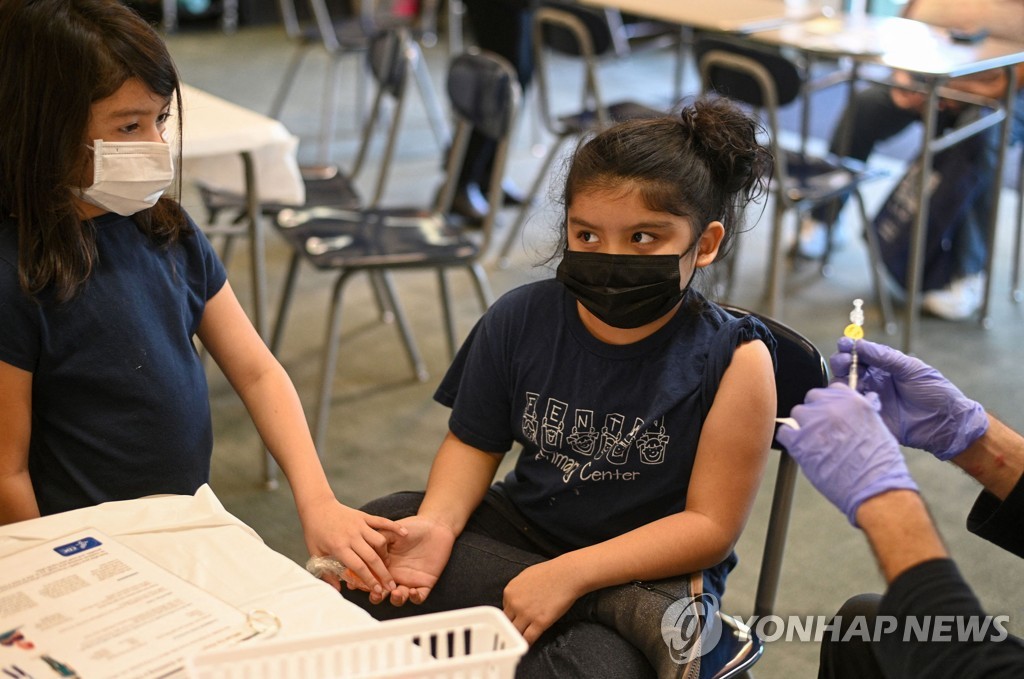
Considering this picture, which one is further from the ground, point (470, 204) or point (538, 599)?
point (538, 599)

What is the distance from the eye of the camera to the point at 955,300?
338cm

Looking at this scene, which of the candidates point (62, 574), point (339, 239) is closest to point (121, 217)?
point (62, 574)

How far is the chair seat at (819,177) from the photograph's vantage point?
9.83ft

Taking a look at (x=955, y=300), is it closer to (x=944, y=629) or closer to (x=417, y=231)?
(x=417, y=231)

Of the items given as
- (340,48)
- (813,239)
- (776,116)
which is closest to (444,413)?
(776,116)

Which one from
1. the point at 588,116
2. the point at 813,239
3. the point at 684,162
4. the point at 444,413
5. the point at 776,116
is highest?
the point at 684,162

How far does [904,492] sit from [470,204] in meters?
3.16

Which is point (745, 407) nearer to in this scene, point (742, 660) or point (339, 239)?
point (742, 660)

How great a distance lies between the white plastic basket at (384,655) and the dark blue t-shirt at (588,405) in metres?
0.49

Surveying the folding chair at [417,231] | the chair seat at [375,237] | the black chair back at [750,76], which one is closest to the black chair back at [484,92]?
the folding chair at [417,231]

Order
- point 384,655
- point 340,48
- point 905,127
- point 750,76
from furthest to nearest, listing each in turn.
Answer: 1. point 340,48
2. point 905,127
3. point 750,76
4. point 384,655

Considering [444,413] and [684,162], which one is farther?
[444,413]

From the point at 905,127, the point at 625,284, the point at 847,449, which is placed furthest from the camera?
the point at 905,127

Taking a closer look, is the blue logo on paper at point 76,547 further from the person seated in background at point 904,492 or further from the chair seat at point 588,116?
the chair seat at point 588,116
